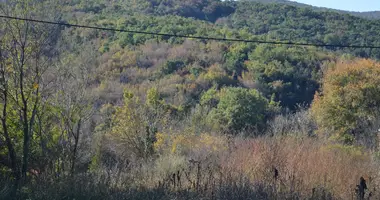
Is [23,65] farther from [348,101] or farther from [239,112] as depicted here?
[348,101]

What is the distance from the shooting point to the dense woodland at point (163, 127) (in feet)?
21.9

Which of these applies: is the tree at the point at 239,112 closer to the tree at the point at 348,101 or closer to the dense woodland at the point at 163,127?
the dense woodland at the point at 163,127

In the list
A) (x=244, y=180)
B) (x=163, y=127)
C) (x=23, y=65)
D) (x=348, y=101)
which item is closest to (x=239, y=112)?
(x=348, y=101)

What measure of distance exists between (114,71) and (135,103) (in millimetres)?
26299

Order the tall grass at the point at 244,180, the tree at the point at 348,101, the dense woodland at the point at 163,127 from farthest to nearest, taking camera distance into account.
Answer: the tree at the point at 348,101 → the dense woodland at the point at 163,127 → the tall grass at the point at 244,180

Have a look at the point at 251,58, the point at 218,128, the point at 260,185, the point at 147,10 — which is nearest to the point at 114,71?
the point at 251,58

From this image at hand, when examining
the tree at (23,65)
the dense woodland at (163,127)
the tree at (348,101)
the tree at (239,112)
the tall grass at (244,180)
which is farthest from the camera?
the tree at (348,101)

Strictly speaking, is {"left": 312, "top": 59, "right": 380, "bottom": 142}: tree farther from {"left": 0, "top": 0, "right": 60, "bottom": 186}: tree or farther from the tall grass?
{"left": 0, "top": 0, "right": 60, "bottom": 186}: tree

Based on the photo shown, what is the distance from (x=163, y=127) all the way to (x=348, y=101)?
1270 centimetres

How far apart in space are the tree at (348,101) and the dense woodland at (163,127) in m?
0.08

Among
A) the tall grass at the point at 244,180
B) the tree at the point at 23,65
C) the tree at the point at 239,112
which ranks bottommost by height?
the tree at the point at 239,112

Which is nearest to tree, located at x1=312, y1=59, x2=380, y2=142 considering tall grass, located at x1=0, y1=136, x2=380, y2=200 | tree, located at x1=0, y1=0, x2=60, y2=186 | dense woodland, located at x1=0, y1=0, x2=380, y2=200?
dense woodland, located at x1=0, y1=0, x2=380, y2=200

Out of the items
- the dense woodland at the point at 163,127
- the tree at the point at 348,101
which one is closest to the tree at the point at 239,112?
the dense woodland at the point at 163,127

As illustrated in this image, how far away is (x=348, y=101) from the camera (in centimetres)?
2589
